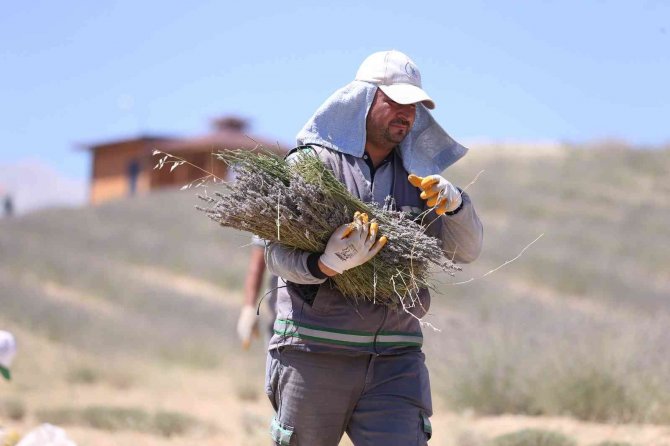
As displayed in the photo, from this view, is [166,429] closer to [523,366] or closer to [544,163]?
[523,366]

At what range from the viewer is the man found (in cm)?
365

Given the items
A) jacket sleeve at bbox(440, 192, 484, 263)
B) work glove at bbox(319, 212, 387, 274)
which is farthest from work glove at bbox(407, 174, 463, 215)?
work glove at bbox(319, 212, 387, 274)

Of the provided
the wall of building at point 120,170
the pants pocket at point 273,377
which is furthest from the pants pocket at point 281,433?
the wall of building at point 120,170

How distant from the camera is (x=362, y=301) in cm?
375

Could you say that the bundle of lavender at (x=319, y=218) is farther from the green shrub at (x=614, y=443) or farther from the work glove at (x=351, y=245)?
the green shrub at (x=614, y=443)

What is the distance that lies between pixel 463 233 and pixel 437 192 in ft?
0.94

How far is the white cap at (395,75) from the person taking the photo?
3809 millimetres

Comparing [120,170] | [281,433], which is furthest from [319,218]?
[120,170]

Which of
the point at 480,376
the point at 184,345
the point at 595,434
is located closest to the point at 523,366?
the point at 480,376

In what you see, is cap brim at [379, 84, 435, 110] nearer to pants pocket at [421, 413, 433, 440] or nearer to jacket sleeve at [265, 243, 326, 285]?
jacket sleeve at [265, 243, 326, 285]

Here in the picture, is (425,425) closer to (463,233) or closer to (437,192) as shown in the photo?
(463,233)

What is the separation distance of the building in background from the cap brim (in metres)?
34.2

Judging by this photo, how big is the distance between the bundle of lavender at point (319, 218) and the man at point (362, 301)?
0.08 meters

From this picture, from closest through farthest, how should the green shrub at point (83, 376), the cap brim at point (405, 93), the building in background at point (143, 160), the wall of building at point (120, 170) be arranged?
the cap brim at point (405, 93) < the green shrub at point (83, 376) < the building in background at point (143, 160) < the wall of building at point (120, 170)
